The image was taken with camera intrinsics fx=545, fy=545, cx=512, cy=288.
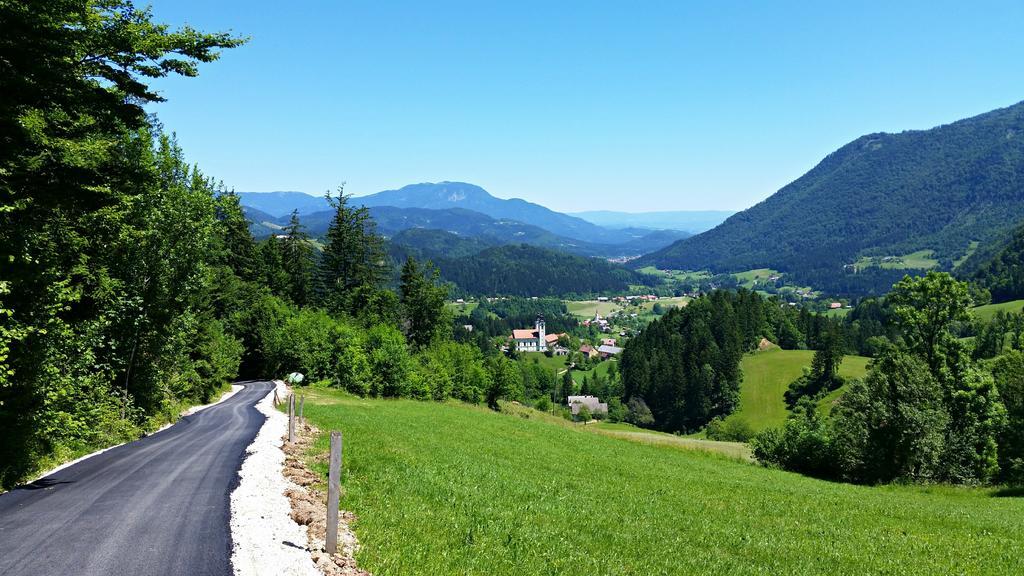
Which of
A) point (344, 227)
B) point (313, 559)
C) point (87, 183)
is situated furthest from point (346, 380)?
point (313, 559)

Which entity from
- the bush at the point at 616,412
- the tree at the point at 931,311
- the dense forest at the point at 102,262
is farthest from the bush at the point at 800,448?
the bush at the point at 616,412

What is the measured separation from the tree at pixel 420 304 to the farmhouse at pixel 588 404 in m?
73.4

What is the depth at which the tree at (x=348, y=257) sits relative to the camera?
2687 inches

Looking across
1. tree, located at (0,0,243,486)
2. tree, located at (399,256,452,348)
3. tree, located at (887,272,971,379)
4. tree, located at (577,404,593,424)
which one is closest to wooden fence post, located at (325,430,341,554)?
tree, located at (0,0,243,486)

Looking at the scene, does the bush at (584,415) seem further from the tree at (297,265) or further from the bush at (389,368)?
the bush at (389,368)

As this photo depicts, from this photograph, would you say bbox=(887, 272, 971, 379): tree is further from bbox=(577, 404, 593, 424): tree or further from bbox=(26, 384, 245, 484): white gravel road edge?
bbox=(577, 404, 593, 424): tree

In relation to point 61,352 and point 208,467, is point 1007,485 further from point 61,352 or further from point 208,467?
point 61,352

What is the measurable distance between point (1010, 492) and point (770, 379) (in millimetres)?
113650

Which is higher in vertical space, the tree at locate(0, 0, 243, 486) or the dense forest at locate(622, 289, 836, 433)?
the tree at locate(0, 0, 243, 486)

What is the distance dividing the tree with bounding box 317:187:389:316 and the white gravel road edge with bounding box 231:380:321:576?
52.8 m

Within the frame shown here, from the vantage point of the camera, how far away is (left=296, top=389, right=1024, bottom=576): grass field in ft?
35.6

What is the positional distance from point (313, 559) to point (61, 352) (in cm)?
1465

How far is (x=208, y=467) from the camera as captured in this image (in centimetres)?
1684

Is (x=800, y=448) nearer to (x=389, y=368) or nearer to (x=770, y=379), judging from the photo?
(x=389, y=368)
